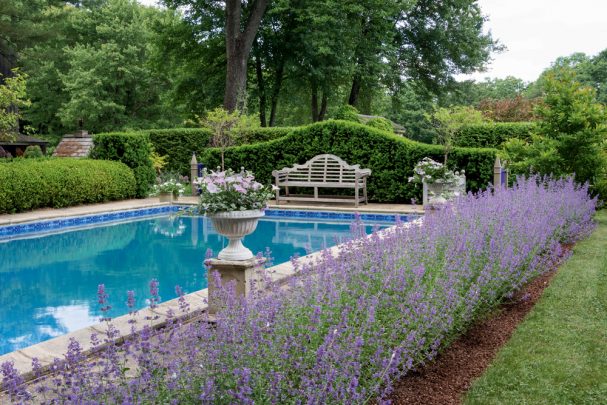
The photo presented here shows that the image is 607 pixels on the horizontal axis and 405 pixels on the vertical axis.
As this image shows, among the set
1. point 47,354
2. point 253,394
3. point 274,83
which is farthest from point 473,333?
point 274,83

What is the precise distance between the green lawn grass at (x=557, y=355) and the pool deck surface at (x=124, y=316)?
4.53 feet

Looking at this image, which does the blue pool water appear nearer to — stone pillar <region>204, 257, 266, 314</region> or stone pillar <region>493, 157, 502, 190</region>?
stone pillar <region>204, 257, 266, 314</region>

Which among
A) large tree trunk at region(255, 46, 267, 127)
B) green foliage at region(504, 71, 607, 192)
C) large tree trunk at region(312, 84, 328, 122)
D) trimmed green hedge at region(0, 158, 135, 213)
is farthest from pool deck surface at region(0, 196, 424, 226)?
large tree trunk at region(255, 46, 267, 127)

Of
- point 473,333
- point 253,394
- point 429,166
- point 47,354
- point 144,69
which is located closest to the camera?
point 253,394

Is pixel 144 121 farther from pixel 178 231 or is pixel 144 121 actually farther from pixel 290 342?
pixel 290 342

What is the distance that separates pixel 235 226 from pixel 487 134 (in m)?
11.5

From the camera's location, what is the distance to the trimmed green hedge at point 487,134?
13820 mm

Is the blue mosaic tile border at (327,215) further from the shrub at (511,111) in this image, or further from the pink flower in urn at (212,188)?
the shrub at (511,111)

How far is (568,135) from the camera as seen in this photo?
8852 mm

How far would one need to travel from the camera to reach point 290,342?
2279mm

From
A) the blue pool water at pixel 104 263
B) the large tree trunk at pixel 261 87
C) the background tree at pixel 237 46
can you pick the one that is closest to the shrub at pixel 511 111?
the large tree trunk at pixel 261 87

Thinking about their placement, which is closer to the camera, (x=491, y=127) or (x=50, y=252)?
(x=50, y=252)

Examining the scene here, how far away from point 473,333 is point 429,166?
7749mm

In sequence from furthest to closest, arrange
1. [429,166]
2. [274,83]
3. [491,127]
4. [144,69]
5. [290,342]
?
[144,69] → [274,83] → [491,127] → [429,166] → [290,342]
